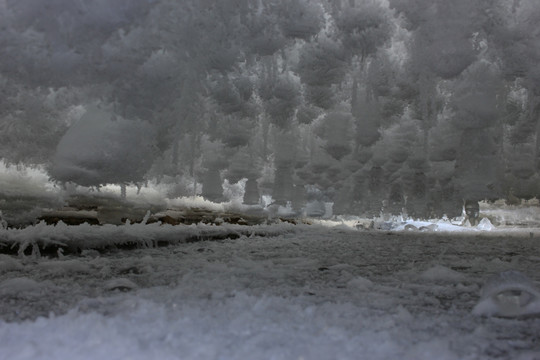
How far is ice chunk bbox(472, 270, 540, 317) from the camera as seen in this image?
2869 millimetres

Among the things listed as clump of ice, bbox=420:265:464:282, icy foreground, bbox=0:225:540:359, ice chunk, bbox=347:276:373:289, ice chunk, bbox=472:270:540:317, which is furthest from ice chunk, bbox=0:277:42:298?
clump of ice, bbox=420:265:464:282

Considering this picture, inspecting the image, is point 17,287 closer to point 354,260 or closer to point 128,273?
point 128,273

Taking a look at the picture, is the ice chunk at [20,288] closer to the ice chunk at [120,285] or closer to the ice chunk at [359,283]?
the ice chunk at [120,285]

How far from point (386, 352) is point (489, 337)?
710 mm

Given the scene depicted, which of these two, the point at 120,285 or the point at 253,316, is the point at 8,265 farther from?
the point at 253,316

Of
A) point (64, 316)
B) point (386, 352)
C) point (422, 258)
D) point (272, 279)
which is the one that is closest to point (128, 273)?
point (272, 279)

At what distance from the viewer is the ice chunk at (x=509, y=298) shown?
9.41ft

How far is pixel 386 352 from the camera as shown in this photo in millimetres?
2010

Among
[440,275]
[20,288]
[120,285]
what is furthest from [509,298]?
[20,288]

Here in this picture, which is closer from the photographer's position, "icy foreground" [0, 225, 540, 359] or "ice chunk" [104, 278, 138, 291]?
"icy foreground" [0, 225, 540, 359]

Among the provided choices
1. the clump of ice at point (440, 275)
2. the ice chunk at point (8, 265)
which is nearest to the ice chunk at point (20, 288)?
the ice chunk at point (8, 265)

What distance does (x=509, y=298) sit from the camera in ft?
9.92

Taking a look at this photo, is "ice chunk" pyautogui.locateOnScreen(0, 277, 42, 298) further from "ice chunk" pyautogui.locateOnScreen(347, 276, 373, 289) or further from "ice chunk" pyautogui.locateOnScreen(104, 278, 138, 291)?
"ice chunk" pyautogui.locateOnScreen(347, 276, 373, 289)

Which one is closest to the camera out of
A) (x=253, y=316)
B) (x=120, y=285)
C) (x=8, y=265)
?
(x=253, y=316)
